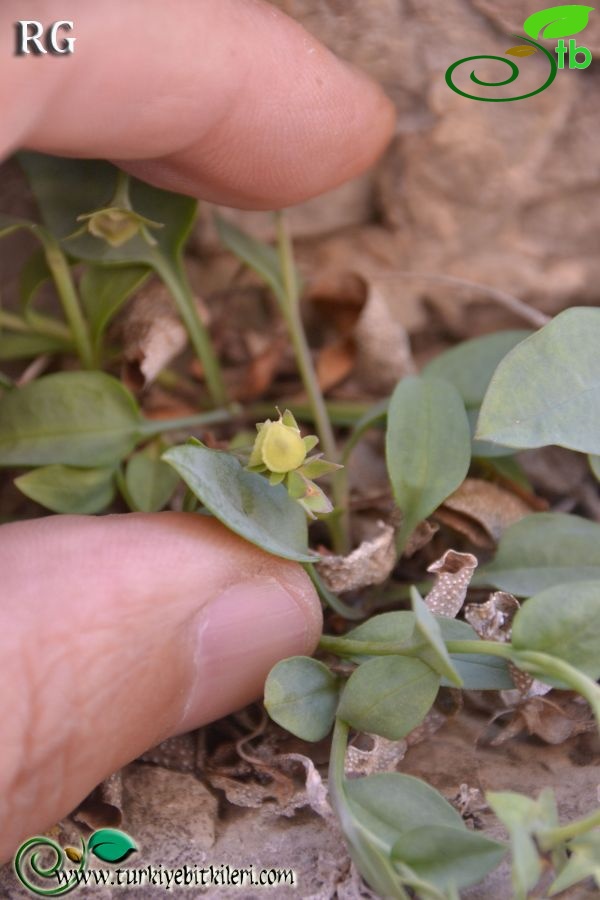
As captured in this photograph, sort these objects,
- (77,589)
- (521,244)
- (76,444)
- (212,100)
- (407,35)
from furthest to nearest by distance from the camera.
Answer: (521,244) < (407,35) < (76,444) < (212,100) < (77,589)

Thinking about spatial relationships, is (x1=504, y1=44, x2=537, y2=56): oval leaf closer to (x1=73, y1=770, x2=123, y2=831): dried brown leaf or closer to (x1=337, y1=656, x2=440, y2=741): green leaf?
(x1=337, y1=656, x2=440, y2=741): green leaf

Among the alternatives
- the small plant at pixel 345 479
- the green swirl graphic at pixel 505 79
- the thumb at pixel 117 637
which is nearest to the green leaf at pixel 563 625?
the small plant at pixel 345 479

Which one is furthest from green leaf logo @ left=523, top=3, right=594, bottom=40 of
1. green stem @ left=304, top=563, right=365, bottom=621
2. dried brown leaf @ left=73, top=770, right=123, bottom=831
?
dried brown leaf @ left=73, top=770, right=123, bottom=831

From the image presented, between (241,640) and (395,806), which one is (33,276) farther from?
(395,806)

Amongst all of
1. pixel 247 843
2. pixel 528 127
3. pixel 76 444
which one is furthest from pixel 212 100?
pixel 247 843

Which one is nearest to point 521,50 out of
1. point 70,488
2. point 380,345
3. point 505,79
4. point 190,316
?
point 505,79

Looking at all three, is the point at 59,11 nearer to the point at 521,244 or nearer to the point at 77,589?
the point at 77,589

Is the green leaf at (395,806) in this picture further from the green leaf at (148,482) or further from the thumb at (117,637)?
the green leaf at (148,482)
